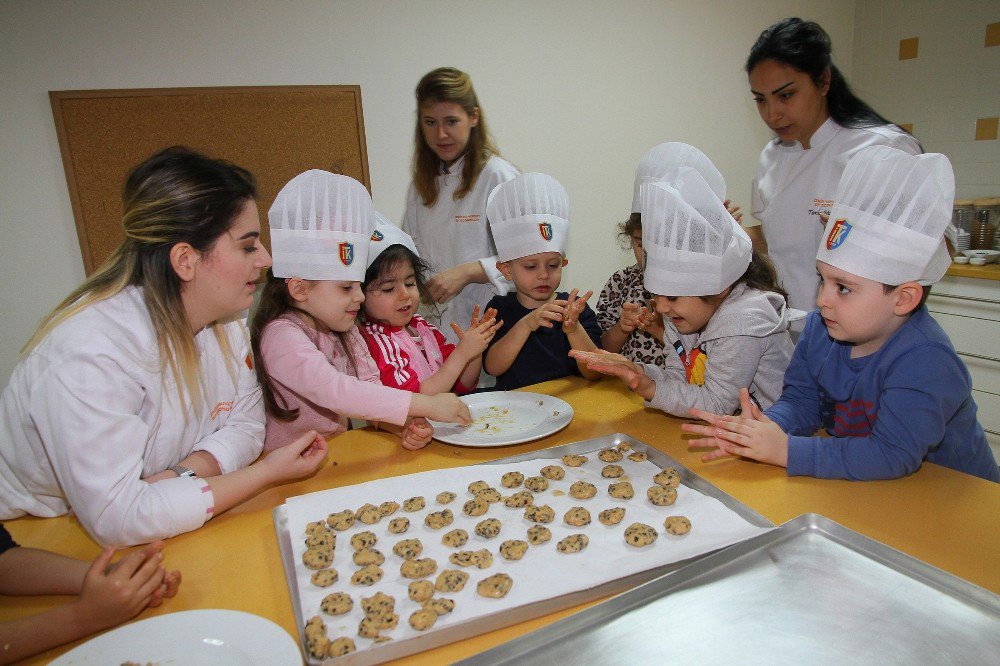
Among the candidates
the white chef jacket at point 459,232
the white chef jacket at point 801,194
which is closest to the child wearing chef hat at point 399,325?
the white chef jacket at point 459,232

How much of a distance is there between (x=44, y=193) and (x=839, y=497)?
3.29 m

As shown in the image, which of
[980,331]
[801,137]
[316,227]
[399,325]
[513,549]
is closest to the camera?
[513,549]

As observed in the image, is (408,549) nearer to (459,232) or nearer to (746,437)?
(746,437)

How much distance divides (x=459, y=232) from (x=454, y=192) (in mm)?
171

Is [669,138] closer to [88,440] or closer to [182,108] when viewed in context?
[182,108]

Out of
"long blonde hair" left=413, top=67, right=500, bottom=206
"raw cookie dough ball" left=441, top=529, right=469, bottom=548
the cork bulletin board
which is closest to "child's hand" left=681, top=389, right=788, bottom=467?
"raw cookie dough ball" left=441, top=529, right=469, bottom=548

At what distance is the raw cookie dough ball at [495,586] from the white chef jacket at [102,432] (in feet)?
1.92

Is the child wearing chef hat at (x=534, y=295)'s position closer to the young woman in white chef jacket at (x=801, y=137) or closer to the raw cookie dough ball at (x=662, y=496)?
the raw cookie dough ball at (x=662, y=496)

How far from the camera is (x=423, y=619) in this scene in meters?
0.97

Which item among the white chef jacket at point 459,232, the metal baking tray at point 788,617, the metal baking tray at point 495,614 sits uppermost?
the white chef jacket at point 459,232

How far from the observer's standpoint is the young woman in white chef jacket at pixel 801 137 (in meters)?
2.23

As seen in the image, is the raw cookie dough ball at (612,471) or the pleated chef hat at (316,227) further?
the pleated chef hat at (316,227)

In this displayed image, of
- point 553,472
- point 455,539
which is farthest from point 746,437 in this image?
point 455,539

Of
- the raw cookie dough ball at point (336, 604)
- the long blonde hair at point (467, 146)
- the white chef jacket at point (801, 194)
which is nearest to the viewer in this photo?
the raw cookie dough ball at point (336, 604)
